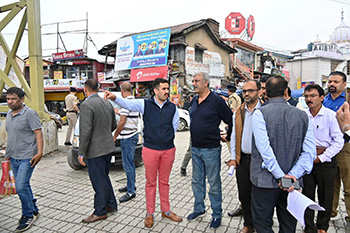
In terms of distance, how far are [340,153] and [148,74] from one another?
49.4 ft

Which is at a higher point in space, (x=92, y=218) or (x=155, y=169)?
(x=155, y=169)

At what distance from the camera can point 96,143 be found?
3.44m

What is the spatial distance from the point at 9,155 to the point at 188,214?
2657 millimetres

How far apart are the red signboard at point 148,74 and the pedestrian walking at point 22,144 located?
44.6 feet

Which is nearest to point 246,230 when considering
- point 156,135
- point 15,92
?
point 156,135

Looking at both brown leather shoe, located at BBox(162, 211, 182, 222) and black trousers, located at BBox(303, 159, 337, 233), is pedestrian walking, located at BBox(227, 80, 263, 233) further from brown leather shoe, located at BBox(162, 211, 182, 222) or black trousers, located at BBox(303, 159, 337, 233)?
brown leather shoe, located at BBox(162, 211, 182, 222)

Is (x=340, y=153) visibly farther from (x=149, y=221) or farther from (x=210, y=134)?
(x=149, y=221)

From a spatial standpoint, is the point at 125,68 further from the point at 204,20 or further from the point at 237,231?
the point at 237,231

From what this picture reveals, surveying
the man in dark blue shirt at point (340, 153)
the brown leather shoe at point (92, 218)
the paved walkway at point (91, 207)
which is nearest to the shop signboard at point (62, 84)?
the paved walkway at point (91, 207)

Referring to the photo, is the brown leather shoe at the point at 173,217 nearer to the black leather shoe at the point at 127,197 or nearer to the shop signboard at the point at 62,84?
the black leather shoe at the point at 127,197

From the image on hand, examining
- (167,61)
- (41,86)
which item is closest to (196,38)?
(167,61)

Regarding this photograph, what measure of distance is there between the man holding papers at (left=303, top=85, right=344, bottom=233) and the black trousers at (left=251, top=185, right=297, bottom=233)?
0.63 metres

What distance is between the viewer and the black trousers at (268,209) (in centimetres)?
230

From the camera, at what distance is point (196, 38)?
1864 cm
